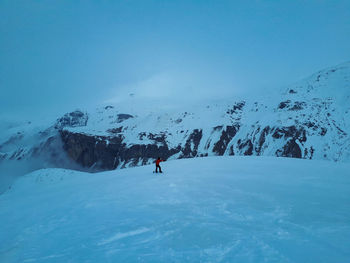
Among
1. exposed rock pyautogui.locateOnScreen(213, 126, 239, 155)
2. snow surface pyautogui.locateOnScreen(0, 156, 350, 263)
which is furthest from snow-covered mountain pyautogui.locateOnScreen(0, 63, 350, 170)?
snow surface pyautogui.locateOnScreen(0, 156, 350, 263)

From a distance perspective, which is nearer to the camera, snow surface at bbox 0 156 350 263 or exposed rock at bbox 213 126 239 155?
snow surface at bbox 0 156 350 263

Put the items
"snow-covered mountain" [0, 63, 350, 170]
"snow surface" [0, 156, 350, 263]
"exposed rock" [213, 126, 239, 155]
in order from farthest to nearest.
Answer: "exposed rock" [213, 126, 239, 155], "snow-covered mountain" [0, 63, 350, 170], "snow surface" [0, 156, 350, 263]

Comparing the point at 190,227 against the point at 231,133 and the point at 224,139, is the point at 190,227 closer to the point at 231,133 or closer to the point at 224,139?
the point at 224,139

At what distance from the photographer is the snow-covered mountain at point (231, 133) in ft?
204

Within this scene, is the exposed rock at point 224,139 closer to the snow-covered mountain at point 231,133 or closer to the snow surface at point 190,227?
the snow-covered mountain at point 231,133

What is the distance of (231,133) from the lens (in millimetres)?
84375

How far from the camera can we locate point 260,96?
109m

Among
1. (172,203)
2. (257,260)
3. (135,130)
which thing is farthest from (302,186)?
(135,130)

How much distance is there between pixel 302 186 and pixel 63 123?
22668 centimetres

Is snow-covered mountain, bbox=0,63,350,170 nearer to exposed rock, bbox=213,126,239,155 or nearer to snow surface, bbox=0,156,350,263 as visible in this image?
exposed rock, bbox=213,126,239,155

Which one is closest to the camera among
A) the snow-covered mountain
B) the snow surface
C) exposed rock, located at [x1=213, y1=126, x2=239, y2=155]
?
the snow surface

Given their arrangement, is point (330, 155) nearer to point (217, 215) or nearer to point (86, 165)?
point (217, 215)

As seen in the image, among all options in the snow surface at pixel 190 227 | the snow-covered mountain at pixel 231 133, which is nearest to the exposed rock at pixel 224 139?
the snow-covered mountain at pixel 231 133

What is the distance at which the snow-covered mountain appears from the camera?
6206 cm
